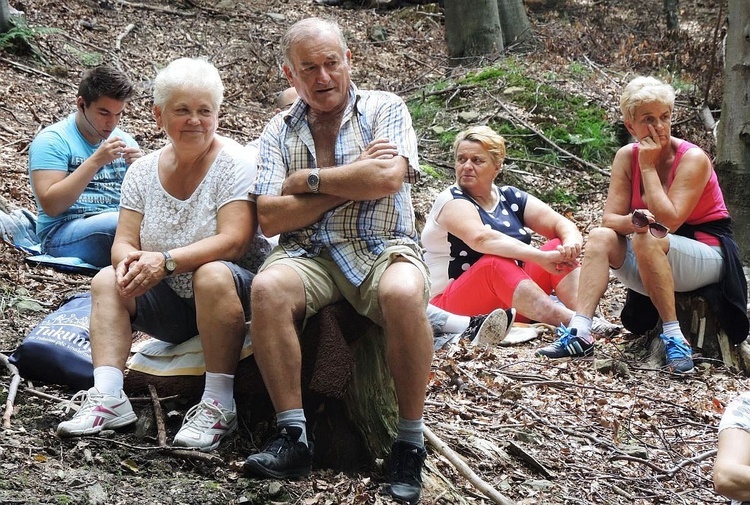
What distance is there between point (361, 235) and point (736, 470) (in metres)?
1.68

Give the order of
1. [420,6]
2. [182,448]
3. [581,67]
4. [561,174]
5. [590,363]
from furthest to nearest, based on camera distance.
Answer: [420,6] → [581,67] → [561,174] → [590,363] → [182,448]

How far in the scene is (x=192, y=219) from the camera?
3.69m

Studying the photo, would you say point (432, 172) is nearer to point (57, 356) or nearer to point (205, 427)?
Answer: point (57, 356)

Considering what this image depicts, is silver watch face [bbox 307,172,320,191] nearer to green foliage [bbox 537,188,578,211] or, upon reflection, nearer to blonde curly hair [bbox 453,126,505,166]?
blonde curly hair [bbox 453,126,505,166]

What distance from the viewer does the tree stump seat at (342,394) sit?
3.54m

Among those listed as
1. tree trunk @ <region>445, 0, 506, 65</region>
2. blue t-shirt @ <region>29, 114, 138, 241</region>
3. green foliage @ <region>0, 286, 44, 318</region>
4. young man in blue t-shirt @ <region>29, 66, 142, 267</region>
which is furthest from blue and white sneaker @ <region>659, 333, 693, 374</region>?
tree trunk @ <region>445, 0, 506, 65</region>

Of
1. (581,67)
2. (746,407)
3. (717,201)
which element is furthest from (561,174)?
(746,407)

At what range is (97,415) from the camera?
11.2ft

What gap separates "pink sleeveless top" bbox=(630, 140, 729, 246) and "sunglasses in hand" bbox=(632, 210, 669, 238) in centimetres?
26

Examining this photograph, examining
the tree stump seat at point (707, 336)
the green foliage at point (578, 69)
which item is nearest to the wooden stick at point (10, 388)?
the tree stump seat at point (707, 336)

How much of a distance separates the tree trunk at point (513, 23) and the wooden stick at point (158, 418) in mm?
10669

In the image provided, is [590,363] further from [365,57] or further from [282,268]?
[365,57]

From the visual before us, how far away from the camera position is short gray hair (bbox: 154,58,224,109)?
3609 mm

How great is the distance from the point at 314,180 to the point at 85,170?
2.45 m
